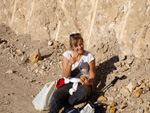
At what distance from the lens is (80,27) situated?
15.2 feet

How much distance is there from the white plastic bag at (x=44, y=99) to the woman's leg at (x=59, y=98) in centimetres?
24

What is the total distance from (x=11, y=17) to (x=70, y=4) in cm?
239

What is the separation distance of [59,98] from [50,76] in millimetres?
1150

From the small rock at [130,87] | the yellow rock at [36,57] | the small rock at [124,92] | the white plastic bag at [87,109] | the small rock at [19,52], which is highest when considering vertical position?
the small rock at [19,52]

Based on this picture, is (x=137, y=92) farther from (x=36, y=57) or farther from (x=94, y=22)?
(x=36, y=57)

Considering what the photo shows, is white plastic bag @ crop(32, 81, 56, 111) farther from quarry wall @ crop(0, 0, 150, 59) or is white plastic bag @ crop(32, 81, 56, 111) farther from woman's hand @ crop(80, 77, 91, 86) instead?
quarry wall @ crop(0, 0, 150, 59)

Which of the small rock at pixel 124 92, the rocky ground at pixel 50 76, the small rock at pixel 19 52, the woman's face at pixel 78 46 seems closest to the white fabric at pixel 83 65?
the woman's face at pixel 78 46

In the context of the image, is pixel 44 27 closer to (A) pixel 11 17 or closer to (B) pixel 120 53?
(A) pixel 11 17

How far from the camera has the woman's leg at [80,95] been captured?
3.07 m

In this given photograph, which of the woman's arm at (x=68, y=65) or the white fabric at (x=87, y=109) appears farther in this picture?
the woman's arm at (x=68, y=65)

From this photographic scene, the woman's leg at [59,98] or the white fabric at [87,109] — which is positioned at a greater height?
the woman's leg at [59,98]

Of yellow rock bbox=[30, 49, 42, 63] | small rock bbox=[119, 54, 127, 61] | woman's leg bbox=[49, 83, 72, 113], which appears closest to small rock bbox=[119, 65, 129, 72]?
small rock bbox=[119, 54, 127, 61]

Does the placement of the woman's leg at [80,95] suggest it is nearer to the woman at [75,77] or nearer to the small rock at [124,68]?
the woman at [75,77]

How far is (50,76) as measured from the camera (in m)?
4.17
